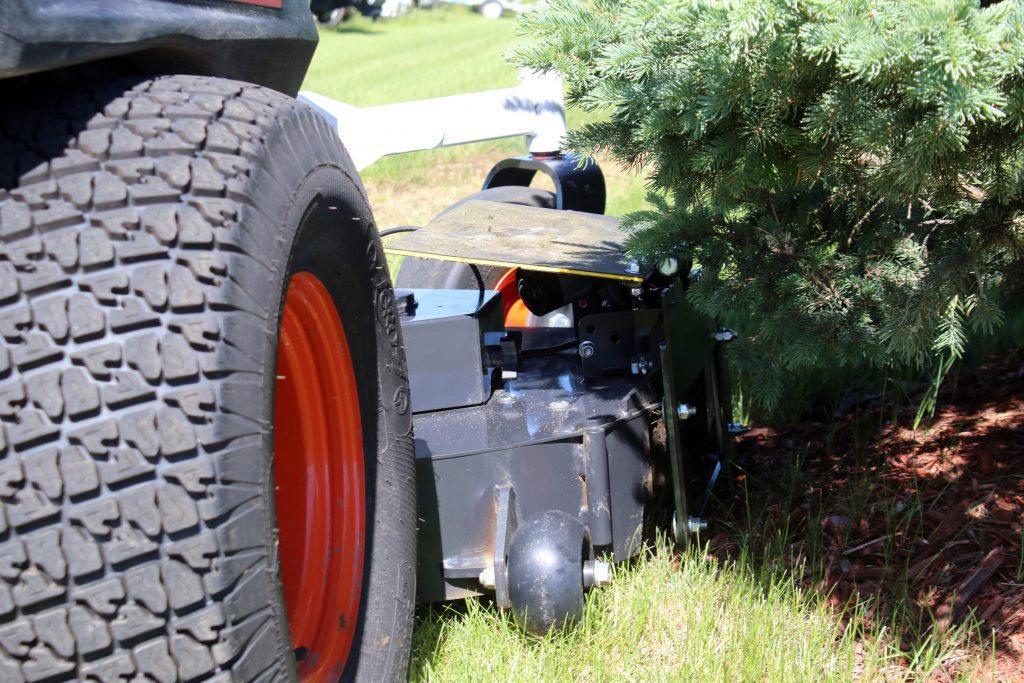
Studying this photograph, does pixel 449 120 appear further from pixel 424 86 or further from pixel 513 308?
pixel 424 86

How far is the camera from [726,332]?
9.46 feet

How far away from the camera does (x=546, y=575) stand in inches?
77.8

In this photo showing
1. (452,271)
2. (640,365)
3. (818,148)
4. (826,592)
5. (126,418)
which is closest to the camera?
(126,418)

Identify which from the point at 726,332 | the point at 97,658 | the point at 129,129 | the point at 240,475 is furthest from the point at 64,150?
the point at 726,332

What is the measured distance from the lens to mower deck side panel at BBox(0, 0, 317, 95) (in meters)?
1.16

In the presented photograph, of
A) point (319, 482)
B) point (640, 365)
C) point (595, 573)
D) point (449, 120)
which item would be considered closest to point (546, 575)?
point (595, 573)

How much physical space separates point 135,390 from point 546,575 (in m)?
1.02

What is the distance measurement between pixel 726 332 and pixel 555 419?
816 millimetres

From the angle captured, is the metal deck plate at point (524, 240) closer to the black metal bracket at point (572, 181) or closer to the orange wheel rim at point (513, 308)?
the black metal bracket at point (572, 181)

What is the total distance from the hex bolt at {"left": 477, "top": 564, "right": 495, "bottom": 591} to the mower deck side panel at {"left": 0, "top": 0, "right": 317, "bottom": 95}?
1.01m

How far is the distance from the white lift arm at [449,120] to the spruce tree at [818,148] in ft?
3.70

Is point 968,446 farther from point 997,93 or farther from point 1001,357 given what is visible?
point 997,93

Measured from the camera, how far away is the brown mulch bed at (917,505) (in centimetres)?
218

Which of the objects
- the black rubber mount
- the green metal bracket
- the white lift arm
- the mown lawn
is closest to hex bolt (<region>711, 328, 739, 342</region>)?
the green metal bracket
